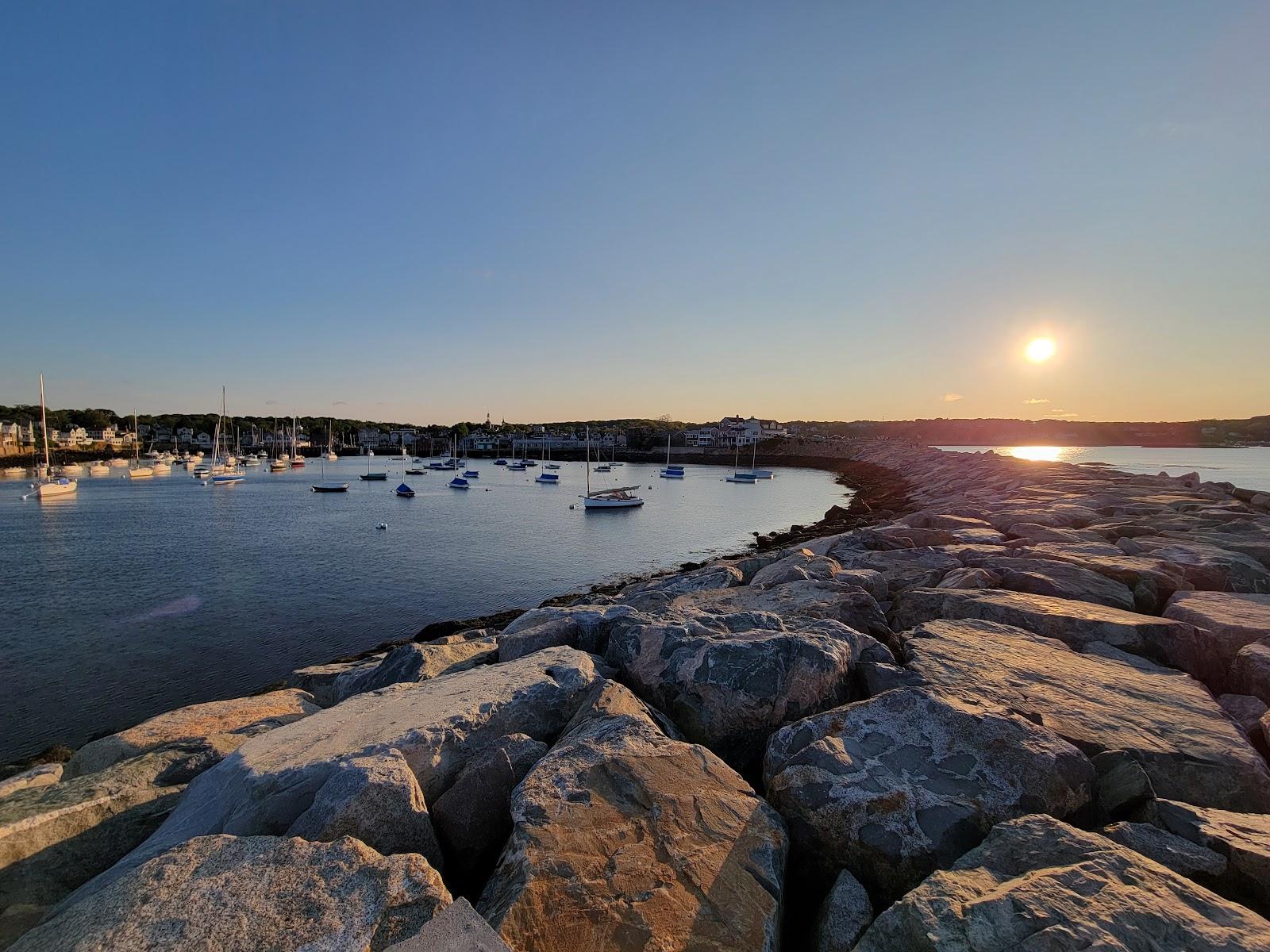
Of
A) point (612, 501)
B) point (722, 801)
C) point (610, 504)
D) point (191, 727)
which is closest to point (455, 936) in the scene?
point (722, 801)

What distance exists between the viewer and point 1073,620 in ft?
21.5

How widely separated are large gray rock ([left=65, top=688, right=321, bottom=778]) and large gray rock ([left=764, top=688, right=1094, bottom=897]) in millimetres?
5788

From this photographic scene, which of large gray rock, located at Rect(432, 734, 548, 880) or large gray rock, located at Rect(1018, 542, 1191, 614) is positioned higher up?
large gray rock, located at Rect(1018, 542, 1191, 614)

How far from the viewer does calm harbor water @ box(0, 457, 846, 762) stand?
45.2 feet

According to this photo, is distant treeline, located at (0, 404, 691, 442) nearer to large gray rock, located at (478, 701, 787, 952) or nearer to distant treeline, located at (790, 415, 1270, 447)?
distant treeline, located at (790, 415, 1270, 447)

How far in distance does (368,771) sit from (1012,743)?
13.9 ft

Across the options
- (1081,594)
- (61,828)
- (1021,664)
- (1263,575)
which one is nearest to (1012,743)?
(1021,664)

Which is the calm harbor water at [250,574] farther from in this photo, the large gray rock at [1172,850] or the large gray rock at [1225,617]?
the large gray rock at [1225,617]

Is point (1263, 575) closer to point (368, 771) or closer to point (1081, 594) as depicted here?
point (1081, 594)

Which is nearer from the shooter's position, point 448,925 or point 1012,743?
point 448,925

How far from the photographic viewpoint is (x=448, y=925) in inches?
100

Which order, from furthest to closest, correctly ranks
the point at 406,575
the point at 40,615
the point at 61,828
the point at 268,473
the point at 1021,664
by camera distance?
the point at 268,473, the point at 406,575, the point at 40,615, the point at 1021,664, the point at 61,828

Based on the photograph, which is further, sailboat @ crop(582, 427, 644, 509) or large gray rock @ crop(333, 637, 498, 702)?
sailboat @ crop(582, 427, 644, 509)

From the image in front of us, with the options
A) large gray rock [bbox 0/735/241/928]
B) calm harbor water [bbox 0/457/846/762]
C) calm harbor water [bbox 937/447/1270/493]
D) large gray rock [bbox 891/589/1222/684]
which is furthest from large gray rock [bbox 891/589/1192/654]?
calm harbor water [bbox 937/447/1270/493]
